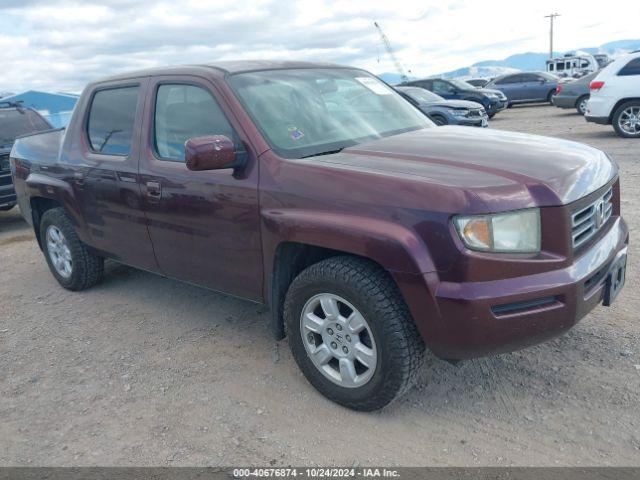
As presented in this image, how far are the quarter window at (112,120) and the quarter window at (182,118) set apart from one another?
310 millimetres

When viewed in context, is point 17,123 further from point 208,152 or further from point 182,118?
point 208,152

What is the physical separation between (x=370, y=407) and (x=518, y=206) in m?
1.24

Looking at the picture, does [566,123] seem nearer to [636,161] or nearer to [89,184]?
[636,161]

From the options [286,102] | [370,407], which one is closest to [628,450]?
[370,407]

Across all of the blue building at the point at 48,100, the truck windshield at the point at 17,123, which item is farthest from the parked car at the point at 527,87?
the truck windshield at the point at 17,123

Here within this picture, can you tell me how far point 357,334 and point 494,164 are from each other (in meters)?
1.08

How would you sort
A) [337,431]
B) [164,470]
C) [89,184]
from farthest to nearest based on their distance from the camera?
[89,184]
[337,431]
[164,470]

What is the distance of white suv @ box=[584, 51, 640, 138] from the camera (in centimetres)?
1126

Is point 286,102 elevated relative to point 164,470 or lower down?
elevated

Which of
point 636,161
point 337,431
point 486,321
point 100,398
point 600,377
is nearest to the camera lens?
point 486,321

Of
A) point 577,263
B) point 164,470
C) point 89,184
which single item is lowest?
point 164,470

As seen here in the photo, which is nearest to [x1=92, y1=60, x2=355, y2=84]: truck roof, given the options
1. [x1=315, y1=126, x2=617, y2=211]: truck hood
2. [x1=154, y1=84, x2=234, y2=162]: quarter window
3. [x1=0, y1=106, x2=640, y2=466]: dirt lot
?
[x1=154, y1=84, x2=234, y2=162]: quarter window

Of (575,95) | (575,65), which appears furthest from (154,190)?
(575,65)

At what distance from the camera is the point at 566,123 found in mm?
16031
